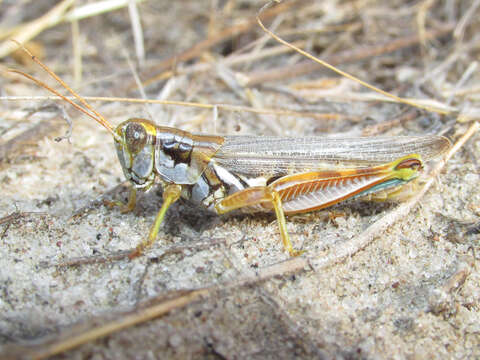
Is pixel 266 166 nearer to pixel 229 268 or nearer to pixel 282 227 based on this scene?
pixel 282 227

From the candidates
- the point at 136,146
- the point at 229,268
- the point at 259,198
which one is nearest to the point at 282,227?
→ the point at 259,198

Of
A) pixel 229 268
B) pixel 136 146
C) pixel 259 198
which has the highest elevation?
pixel 136 146

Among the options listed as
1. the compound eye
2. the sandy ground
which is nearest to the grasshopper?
the compound eye

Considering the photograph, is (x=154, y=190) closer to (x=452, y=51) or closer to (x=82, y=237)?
(x=82, y=237)

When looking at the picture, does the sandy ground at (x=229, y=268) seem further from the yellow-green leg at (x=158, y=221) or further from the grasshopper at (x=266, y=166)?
the grasshopper at (x=266, y=166)

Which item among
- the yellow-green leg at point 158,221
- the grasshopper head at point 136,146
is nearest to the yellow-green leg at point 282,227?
the yellow-green leg at point 158,221
